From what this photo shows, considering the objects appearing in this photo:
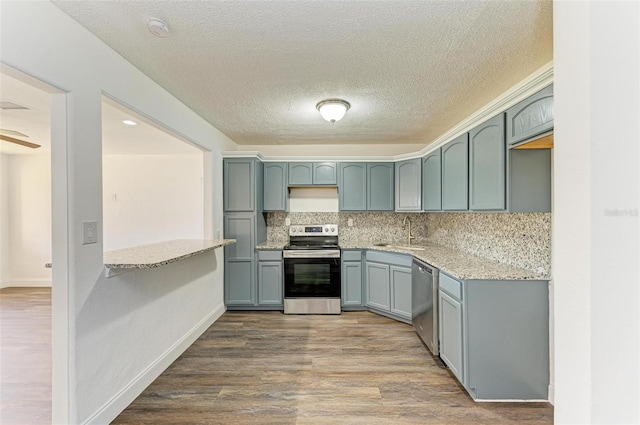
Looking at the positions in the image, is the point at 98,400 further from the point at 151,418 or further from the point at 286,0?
the point at 286,0

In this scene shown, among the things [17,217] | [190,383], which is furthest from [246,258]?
[17,217]

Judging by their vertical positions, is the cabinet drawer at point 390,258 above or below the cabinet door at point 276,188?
below

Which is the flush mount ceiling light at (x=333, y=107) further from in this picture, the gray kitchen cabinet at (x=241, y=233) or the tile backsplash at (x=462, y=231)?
the tile backsplash at (x=462, y=231)

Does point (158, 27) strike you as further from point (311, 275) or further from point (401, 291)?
point (401, 291)

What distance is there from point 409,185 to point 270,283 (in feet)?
7.76

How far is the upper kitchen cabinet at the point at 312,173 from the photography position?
400cm

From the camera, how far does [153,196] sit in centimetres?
482

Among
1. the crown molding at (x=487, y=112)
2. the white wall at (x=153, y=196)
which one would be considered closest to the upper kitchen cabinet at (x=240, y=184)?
the crown molding at (x=487, y=112)

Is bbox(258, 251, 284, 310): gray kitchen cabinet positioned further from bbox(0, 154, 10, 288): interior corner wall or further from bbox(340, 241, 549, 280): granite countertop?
bbox(0, 154, 10, 288): interior corner wall

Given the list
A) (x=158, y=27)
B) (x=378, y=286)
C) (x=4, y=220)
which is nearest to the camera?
(x=158, y=27)

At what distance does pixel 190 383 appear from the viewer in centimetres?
218

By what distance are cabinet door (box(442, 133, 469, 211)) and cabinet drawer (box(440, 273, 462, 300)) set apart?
721mm

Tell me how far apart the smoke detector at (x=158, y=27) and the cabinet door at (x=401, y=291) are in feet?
10.3

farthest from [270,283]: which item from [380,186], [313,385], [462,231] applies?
[462,231]
